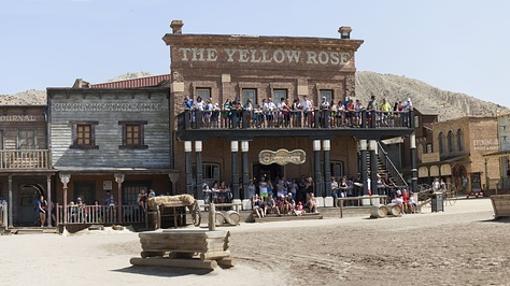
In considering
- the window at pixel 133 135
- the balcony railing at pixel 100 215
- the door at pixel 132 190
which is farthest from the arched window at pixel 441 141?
the balcony railing at pixel 100 215

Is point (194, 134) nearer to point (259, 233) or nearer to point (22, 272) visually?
point (259, 233)

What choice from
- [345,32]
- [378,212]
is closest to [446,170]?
[345,32]

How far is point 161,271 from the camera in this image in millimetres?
15875

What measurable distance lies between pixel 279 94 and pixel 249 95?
146 centimetres

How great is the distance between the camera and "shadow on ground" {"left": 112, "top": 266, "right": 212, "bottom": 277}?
1520 centimetres

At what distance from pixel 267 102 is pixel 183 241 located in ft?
63.2

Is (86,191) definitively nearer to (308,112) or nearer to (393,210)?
(308,112)

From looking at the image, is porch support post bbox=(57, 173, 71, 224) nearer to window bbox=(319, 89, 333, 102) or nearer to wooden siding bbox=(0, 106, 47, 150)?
wooden siding bbox=(0, 106, 47, 150)

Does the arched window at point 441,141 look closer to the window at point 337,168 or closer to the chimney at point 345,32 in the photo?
the chimney at point 345,32

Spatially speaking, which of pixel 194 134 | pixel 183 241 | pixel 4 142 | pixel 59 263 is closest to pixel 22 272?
pixel 59 263

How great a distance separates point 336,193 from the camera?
115 feet

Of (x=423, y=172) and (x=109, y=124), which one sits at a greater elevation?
(x=109, y=124)

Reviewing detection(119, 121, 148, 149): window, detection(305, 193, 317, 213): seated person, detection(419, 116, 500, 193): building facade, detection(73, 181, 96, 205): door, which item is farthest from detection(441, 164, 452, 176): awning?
detection(73, 181, 96, 205): door

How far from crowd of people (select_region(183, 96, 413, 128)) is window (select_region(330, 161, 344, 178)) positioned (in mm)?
2843
